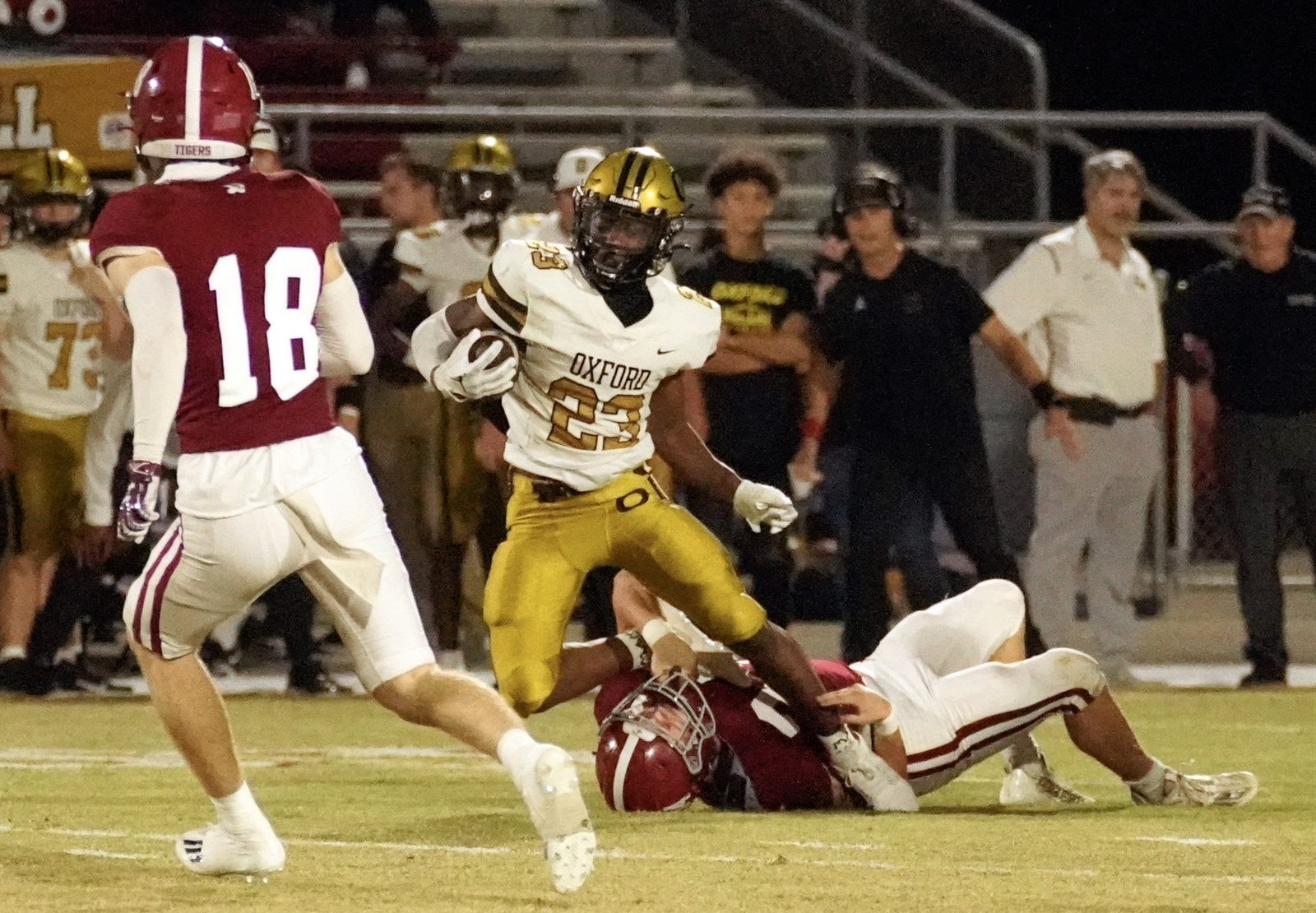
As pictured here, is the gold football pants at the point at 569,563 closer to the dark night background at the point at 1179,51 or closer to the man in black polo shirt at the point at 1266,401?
the man in black polo shirt at the point at 1266,401

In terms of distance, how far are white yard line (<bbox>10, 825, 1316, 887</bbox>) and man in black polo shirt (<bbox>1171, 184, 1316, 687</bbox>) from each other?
15.1ft

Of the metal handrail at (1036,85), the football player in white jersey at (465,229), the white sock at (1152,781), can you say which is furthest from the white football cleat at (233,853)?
the metal handrail at (1036,85)

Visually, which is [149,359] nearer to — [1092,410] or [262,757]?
[262,757]

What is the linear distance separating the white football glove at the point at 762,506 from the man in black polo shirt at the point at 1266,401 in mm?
3637

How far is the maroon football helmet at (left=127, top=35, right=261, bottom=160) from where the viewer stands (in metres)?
4.79

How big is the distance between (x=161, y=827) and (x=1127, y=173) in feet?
16.5

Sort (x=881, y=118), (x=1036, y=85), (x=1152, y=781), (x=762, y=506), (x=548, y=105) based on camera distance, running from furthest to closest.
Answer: (x=548, y=105) < (x=1036, y=85) < (x=881, y=118) < (x=762, y=506) < (x=1152, y=781)

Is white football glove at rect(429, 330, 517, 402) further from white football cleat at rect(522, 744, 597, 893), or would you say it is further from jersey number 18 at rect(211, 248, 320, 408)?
white football cleat at rect(522, 744, 597, 893)

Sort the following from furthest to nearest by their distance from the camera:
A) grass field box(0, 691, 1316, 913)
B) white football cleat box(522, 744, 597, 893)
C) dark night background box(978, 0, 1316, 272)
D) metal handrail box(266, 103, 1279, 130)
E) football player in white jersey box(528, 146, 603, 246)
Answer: dark night background box(978, 0, 1316, 272) → metal handrail box(266, 103, 1279, 130) → football player in white jersey box(528, 146, 603, 246) → grass field box(0, 691, 1316, 913) → white football cleat box(522, 744, 597, 893)

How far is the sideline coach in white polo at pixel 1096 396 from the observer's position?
30.2 ft

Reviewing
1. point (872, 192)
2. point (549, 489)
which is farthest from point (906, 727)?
point (872, 192)

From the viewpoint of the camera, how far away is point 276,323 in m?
4.75

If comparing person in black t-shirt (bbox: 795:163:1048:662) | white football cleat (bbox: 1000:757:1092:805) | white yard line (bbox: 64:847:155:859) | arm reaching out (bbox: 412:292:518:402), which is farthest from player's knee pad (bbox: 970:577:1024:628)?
person in black t-shirt (bbox: 795:163:1048:662)

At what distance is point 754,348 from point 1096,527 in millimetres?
1588
